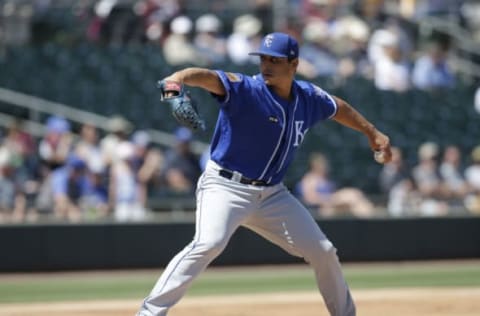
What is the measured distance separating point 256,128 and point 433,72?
9563 millimetres

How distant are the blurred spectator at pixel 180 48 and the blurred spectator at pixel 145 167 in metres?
1.86

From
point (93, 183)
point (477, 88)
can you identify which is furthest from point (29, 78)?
point (477, 88)

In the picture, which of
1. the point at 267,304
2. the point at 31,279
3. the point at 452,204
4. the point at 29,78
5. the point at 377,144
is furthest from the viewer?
the point at 29,78

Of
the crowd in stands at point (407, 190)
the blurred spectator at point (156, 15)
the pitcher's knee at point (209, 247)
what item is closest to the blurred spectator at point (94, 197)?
the crowd in stands at point (407, 190)

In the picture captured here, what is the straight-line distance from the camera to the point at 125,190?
12.1m

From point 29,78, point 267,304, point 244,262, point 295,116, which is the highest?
point 295,116

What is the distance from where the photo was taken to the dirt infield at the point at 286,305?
802 cm

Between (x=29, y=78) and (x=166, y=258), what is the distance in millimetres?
3509

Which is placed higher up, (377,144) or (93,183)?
(377,144)

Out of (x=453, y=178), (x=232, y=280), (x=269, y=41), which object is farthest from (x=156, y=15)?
(x=269, y=41)

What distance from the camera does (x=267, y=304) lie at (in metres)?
8.59

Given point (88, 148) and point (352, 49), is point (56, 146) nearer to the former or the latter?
point (88, 148)

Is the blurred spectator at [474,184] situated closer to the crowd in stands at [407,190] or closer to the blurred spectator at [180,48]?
the crowd in stands at [407,190]

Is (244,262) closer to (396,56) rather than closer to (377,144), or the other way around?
(396,56)
